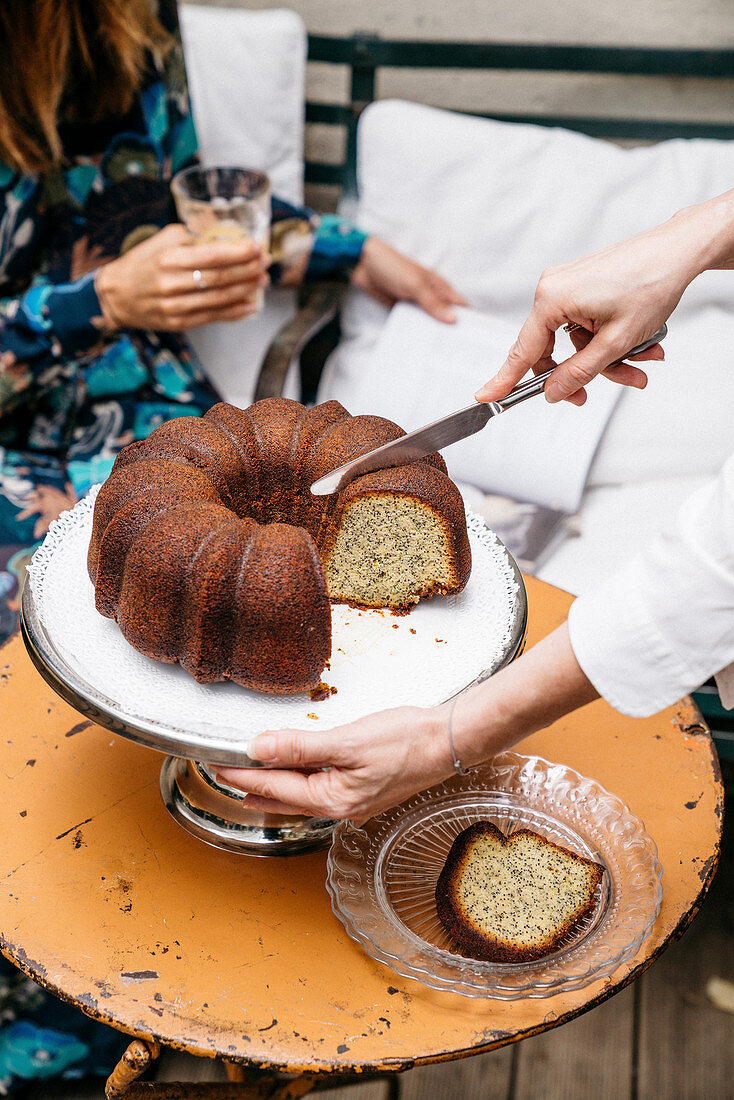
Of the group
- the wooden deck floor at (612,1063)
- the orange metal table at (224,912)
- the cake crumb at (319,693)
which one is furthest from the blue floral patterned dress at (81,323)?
the wooden deck floor at (612,1063)

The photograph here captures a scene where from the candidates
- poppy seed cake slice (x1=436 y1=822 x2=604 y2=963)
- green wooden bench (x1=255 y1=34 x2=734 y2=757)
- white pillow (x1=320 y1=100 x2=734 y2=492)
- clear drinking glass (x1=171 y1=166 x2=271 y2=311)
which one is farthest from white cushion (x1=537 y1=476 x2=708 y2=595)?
clear drinking glass (x1=171 y1=166 x2=271 y2=311)

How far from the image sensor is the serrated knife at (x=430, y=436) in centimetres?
119

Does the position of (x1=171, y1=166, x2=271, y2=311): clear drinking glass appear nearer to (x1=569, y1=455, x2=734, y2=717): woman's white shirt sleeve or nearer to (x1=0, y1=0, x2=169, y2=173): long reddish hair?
(x1=0, y1=0, x2=169, y2=173): long reddish hair

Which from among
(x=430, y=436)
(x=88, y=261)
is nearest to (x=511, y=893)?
(x=430, y=436)

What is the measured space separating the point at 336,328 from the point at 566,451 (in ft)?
2.62

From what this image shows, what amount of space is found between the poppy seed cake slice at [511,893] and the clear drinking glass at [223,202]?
4.22ft

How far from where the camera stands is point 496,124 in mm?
2225

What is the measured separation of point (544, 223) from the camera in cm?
214

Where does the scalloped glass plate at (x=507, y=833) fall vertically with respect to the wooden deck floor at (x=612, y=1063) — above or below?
above

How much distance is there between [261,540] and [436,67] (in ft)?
6.00

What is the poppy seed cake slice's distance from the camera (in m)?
0.96

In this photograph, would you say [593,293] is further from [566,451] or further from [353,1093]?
[353,1093]

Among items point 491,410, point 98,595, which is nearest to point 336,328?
point 491,410

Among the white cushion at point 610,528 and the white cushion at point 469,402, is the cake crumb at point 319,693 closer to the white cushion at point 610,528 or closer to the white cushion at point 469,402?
the white cushion at point 610,528
